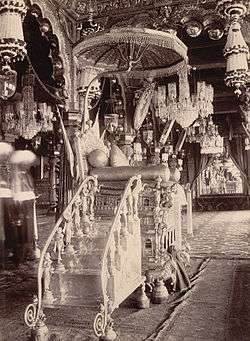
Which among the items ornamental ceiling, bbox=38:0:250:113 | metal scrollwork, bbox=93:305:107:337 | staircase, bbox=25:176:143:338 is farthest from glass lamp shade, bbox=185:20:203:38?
metal scrollwork, bbox=93:305:107:337

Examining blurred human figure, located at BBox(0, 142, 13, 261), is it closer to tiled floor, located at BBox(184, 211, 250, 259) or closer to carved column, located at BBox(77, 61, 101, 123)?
carved column, located at BBox(77, 61, 101, 123)

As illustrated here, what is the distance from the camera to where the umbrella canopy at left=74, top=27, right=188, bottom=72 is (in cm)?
471

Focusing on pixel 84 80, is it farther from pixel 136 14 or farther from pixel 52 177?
pixel 52 177

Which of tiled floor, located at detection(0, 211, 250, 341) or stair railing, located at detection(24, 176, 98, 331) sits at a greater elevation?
stair railing, located at detection(24, 176, 98, 331)

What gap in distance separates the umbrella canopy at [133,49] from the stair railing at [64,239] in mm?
1680

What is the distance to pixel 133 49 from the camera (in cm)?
543

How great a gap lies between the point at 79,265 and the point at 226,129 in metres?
14.5

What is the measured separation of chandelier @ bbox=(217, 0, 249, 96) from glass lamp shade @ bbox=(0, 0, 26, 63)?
180cm

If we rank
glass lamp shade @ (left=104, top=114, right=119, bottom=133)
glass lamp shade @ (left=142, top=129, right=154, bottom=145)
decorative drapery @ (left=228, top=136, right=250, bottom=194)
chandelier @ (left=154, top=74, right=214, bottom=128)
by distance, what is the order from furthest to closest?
decorative drapery @ (left=228, top=136, right=250, bottom=194), glass lamp shade @ (left=142, top=129, right=154, bottom=145), chandelier @ (left=154, top=74, right=214, bottom=128), glass lamp shade @ (left=104, top=114, right=119, bottom=133)

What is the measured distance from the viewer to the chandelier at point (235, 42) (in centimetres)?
355

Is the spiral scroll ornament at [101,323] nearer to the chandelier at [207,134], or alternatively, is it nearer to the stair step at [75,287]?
the stair step at [75,287]

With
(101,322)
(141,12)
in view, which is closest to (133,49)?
(141,12)

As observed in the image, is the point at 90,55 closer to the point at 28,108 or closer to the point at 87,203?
the point at 87,203

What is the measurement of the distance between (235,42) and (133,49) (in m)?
1.58
